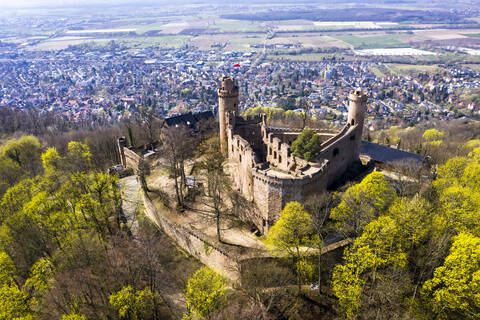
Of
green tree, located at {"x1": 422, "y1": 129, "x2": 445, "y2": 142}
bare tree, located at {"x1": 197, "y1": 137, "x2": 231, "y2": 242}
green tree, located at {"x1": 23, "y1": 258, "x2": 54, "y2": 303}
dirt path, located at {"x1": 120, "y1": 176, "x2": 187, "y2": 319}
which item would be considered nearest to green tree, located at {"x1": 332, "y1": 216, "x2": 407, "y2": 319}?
dirt path, located at {"x1": 120, "y1": 176, "x2": 187, "y2": 319}

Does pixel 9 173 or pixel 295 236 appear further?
pixel 9 173

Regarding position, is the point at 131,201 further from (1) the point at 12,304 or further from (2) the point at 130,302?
(2) the point at 130,302

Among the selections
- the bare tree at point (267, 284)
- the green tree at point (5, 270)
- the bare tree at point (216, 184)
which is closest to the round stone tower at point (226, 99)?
the bare tree at point (216, 184)

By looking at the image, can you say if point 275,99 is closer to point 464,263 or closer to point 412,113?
point 412,113

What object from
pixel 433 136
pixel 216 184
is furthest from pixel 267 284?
pixel 433 136

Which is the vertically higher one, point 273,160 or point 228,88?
point 228,88

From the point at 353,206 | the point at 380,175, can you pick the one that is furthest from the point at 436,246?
the point at 380,175

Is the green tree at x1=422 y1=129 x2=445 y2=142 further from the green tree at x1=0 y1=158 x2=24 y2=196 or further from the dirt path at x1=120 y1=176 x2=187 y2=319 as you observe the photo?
the green tree at x1=0 y1=158 x2=24 y2=196
